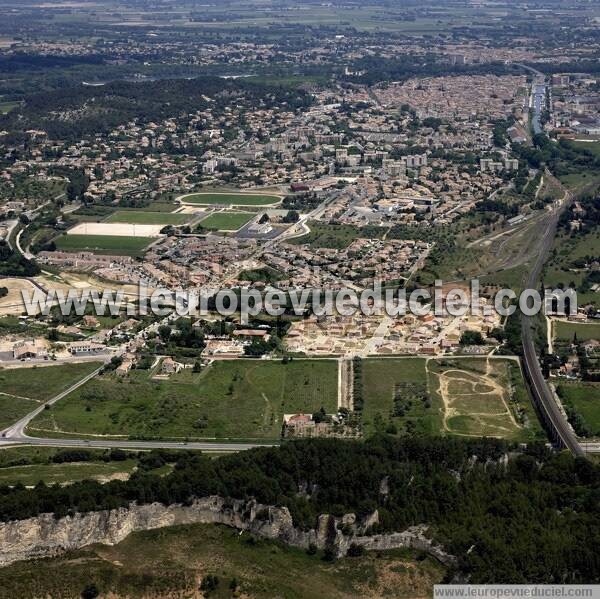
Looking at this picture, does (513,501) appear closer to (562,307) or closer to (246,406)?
(246,406)

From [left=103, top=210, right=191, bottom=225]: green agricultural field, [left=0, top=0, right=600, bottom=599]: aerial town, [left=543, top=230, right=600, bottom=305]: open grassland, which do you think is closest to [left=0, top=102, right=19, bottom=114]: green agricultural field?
[left=0, top=0, right=600, bottom=599]: aerial town

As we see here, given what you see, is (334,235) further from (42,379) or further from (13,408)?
(13,408)

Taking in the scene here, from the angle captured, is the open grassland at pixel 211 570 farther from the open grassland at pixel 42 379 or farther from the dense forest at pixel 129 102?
the dense forest at pixel 129 102

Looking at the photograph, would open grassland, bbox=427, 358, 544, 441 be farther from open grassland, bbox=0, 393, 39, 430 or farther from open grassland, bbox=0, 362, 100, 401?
open grassland, bbox=0, 393, 39, 430

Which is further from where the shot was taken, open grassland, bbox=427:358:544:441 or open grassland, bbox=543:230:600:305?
open grassland, bbox=543:230:600:305

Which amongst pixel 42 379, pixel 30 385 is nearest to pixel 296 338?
pixel 42 379

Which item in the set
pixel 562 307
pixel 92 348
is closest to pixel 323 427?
pixel 92 348
